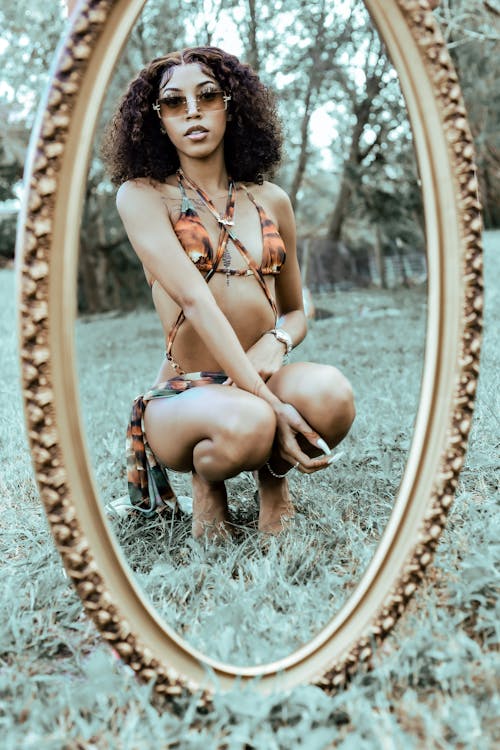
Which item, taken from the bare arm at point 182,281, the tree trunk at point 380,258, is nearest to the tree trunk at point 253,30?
the tree trunk at point 380,258

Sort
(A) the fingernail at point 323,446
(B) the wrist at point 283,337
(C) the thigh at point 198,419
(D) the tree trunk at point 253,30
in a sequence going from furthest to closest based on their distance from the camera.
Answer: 1. (D) the tree trunk at point 253,30
2. (B) the wrist at point 283,337
3. (C) the thigh at point 198,419
4. (A) the fingernail at point 323,446

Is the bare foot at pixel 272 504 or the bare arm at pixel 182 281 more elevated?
the bare arm at pixel 182 281

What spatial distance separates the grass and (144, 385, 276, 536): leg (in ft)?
0.55

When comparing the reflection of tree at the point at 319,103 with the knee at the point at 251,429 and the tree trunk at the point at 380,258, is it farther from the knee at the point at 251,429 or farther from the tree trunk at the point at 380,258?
the knee at the point at 251,429

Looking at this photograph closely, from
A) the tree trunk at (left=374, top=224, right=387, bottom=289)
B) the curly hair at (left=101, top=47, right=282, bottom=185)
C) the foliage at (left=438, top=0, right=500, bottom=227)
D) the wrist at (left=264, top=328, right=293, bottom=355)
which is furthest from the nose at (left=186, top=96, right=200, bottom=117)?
the tree trunk at (left=374, top=224, right=387, bottom=289)

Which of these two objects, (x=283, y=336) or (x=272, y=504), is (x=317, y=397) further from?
(x=272, y=504)

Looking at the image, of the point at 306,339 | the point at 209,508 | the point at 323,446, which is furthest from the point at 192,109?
the point at 306,339

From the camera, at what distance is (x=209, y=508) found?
2410 mm

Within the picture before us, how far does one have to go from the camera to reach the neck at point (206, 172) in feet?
7.58

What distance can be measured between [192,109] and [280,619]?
1.42 metres

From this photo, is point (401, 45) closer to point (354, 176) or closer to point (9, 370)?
point (9, 370)

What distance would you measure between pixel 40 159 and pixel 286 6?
595 cm

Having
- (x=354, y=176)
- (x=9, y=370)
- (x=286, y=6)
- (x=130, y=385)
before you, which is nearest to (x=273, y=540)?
(x=130, y=385)

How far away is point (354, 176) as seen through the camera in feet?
30.4
